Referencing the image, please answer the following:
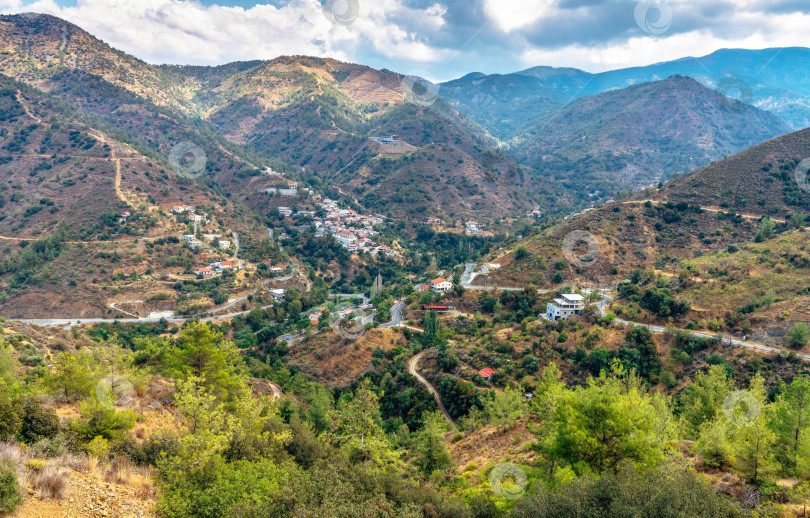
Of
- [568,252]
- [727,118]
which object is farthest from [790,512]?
[727,118]

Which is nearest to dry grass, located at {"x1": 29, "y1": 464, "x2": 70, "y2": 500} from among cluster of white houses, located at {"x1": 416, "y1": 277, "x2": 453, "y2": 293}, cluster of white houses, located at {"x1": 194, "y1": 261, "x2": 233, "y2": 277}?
cluster of white houses, located at {"x1": 416, "y1": 277, "x2": 453, "y2": 293}

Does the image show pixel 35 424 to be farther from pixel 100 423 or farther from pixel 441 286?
pixel 441 286

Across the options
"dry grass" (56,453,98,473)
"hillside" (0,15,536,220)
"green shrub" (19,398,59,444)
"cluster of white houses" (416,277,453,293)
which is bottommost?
"cluster of white houses" (416,277,453,293)

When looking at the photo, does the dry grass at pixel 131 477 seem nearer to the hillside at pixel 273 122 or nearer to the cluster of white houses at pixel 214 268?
the cluster of white houses at pixel 214 268

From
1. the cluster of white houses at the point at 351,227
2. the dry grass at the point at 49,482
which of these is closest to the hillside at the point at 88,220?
the cluster of white houses at the point at 351,227

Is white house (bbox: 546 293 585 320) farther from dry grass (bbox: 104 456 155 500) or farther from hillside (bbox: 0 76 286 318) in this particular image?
hillside (bbox: 0 76 286 318)

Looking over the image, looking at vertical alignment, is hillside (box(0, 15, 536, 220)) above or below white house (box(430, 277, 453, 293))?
above

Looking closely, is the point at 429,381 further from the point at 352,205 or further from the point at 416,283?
the point at 352,205
